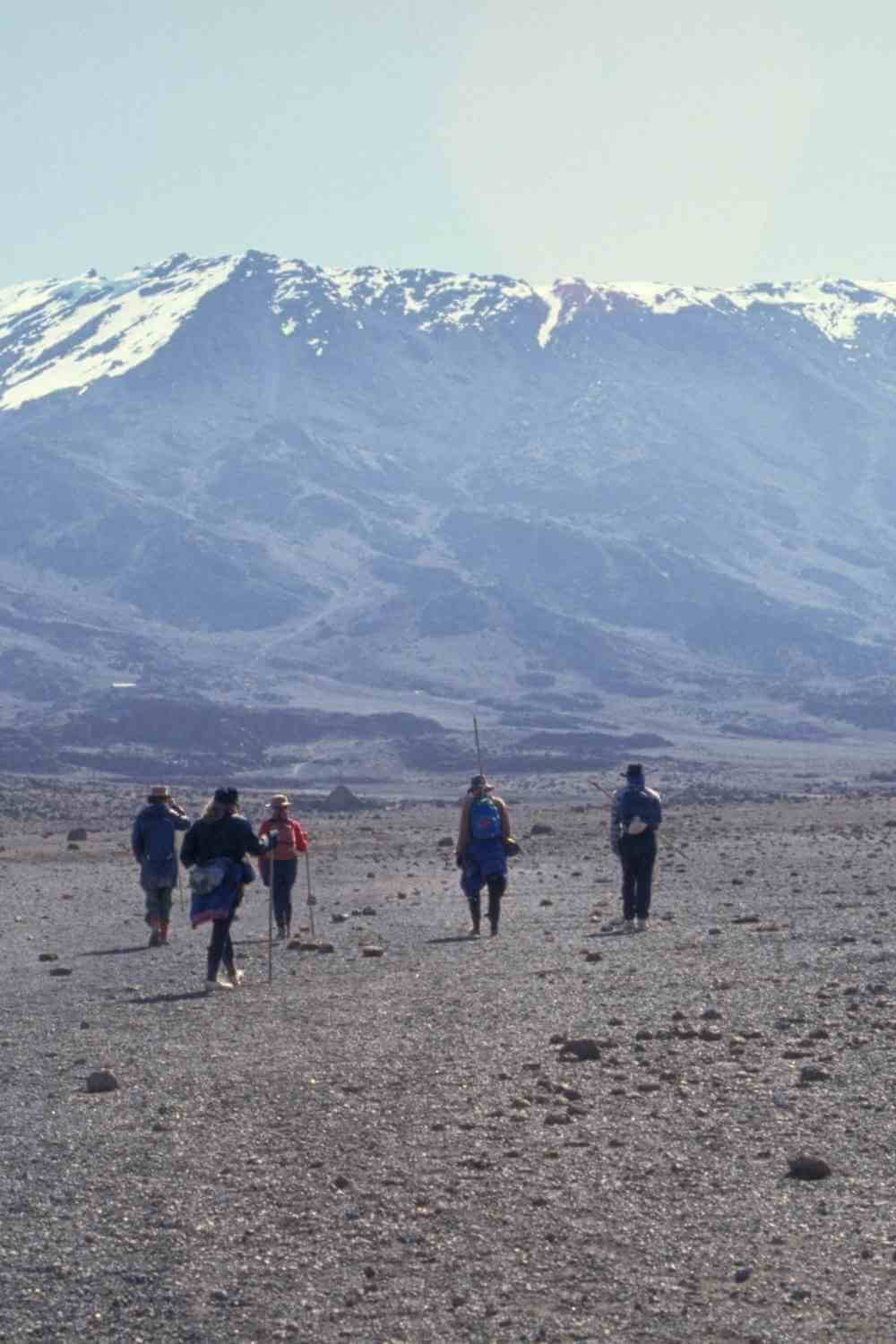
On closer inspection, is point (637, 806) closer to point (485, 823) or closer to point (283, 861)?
point (485, 823)

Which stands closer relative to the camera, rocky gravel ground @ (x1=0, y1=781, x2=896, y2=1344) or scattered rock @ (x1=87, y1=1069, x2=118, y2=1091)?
rocky gravel ground @ (x1=0, y1=781, x2=896, y2=1344)

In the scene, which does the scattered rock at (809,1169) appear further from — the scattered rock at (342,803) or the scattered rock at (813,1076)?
the scattered rock at (342,803)

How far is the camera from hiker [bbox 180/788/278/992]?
15453 millimetres

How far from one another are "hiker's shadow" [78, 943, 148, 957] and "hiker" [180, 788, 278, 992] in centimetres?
467

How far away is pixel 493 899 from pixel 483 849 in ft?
1.68

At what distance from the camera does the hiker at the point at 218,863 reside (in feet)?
50.7

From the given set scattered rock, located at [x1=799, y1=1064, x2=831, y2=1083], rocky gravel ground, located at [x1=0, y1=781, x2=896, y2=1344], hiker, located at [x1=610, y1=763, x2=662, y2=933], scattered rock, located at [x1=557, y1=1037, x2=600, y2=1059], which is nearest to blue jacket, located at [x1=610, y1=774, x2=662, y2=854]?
hiker, located at [x1=610, y1=763, x2=662, y2=933]

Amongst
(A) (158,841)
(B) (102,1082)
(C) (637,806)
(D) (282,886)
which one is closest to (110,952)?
(A) (158,841)

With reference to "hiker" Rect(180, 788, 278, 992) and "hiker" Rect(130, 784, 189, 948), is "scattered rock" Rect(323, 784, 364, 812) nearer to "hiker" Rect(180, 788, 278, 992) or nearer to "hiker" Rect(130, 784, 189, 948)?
"hiker" Rect(130, 784, 189, 948)

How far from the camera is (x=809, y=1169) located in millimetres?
8234

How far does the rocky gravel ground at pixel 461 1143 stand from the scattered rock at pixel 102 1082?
41 mm

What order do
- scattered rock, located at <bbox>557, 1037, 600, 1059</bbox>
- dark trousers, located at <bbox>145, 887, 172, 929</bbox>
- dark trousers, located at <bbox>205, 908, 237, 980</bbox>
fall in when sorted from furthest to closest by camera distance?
dark trousers, located at <bbox>145, 887, 172, 929</bbox> < dark trousers, located at <bbox>205, 908, 237, 980</bbox> < scattered rock, located at <bbox>557, 1037, 600, 1059</bbox>

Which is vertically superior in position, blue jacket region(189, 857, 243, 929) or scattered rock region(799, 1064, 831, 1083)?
blue jacket region(189, 857, 243, 929)

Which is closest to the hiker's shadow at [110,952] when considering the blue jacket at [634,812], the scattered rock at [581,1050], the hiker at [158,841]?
the hiker at [158,841]
